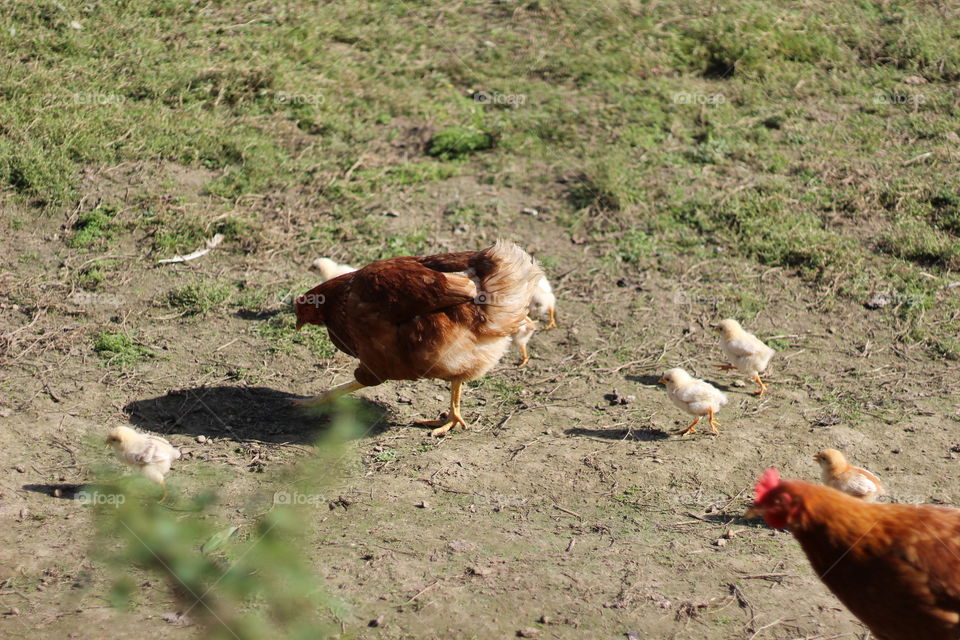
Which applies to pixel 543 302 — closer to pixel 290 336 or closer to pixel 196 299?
pixel 290 336

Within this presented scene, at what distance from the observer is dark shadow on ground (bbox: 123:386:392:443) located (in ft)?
18.0

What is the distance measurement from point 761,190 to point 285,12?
20.1 ft

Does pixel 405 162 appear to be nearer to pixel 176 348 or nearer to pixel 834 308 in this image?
pixel 176 348

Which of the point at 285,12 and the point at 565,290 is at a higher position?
the point at 285,12

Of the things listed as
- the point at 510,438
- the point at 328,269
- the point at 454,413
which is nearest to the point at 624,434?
the point at 510,438

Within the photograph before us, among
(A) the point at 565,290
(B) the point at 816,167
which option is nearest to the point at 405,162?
(A) the point at 565,290

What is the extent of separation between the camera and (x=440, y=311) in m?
5.41

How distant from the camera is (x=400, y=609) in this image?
3.81 meters

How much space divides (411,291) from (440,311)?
0.22m

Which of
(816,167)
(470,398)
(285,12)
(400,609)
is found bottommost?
(470,398)

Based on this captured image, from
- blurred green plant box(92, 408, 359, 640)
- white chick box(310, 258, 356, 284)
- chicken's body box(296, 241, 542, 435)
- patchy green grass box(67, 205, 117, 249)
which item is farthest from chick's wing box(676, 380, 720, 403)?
patchy green grass box(67, 205, 117, 249)

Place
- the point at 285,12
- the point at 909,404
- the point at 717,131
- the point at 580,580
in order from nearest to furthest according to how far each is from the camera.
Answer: the point at 580,580 → the point at 909,404 → the point at 717,131 → the point at 285,12

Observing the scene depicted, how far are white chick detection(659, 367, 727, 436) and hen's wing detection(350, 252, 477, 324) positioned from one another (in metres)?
1.43

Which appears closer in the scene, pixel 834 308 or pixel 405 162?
pixel 834 308
